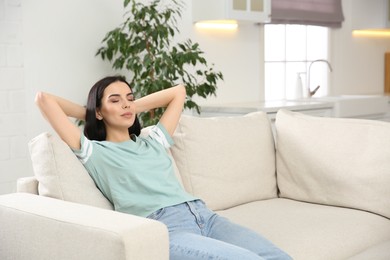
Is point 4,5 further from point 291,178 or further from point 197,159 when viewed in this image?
point 291,178

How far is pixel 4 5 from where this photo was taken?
359cm

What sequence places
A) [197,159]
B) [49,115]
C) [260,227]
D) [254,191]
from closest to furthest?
1. [49,115]
2. [260,227]
3. [197,159]
4. [254,191]

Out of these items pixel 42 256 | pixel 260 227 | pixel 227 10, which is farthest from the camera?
pixel 227 10

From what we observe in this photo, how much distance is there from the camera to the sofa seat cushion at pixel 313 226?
240 centimetres

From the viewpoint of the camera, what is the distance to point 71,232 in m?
1.85

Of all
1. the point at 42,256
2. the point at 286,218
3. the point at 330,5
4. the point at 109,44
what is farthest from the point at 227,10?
the point at 42,256

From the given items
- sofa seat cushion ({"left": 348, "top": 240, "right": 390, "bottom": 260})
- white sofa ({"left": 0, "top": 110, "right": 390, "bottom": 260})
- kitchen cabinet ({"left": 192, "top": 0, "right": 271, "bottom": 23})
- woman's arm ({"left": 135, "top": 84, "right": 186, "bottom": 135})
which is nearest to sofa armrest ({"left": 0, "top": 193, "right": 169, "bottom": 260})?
white sofa ({"left": 0, "top": 110, "right": 390, "bottom": 260})

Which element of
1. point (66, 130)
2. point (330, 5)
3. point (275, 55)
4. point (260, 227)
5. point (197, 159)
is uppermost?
point (330, 5)

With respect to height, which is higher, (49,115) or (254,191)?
(49,115)

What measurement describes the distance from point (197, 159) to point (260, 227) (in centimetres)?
43

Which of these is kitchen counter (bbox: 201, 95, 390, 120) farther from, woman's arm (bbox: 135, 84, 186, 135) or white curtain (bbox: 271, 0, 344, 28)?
woman's arm (bbox: 135, 84, 186, 135)

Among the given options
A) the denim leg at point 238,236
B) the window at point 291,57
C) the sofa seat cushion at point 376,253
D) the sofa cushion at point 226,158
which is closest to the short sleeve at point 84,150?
the denim leg at point 238,236

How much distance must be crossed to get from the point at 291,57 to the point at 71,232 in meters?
4.27

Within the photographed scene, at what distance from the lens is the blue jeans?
1.97 meters
